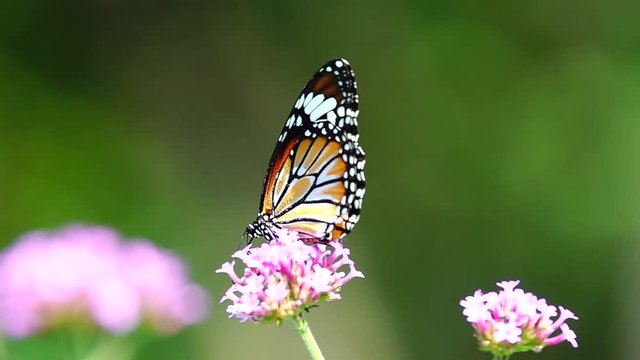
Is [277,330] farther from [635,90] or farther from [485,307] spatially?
[485,307]

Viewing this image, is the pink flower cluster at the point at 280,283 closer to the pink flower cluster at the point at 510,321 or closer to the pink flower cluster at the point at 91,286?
the pink flower cluster at the point at 510,321

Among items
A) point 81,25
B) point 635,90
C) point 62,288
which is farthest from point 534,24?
point 62,288

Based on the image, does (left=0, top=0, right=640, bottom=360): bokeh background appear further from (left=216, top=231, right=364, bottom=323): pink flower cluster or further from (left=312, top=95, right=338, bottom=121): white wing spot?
(left=216, top=231, right=364, bottom=323): pink flower cluster

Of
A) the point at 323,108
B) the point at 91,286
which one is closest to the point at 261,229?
the point at 323,108

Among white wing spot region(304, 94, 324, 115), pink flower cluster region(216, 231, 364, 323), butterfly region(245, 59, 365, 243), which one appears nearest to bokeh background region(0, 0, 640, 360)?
butterfly region(245, 59, 365, 243)

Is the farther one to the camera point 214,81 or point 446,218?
point 214,81

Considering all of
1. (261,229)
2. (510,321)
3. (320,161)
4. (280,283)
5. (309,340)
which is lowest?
(510,321)

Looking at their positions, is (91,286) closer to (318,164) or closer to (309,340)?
(318,164)
